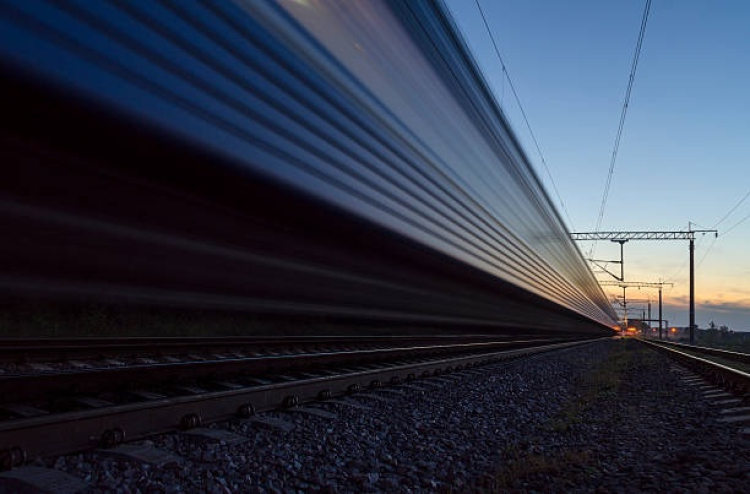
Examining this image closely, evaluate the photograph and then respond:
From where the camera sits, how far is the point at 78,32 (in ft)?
8.40

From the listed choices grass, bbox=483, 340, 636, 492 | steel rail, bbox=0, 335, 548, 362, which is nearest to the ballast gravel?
grass, bbox=483, 340, 636, 492

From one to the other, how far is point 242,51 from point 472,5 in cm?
718

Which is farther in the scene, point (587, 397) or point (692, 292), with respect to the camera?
point (692, 292)

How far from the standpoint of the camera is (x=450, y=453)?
3.10 meters

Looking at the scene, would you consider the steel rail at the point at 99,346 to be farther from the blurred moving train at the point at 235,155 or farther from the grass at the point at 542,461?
the grass at the point at 542,461

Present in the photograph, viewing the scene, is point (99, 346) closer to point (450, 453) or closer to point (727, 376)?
point (450, 453)

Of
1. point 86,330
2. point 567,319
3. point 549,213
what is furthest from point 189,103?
point 567,319

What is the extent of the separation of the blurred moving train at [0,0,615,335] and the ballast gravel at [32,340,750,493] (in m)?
1.51

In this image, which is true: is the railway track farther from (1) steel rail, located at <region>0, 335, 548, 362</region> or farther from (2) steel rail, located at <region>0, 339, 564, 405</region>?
(1) steel rail, located at <region>0, 335, 548, 362</region>

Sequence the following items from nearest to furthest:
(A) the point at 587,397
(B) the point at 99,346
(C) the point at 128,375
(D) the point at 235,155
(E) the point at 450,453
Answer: (E) the point at 450,453, (C) the point at 128,375, (D) the point at 235,155, (B) the point at 99,346, (A) the point at 587,397

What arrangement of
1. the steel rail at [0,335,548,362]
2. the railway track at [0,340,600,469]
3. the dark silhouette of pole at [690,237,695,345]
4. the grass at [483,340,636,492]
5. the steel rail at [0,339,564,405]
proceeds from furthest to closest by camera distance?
the dark silhouette of pole at [690,237,695,345] → the steel rail at [0,335,548,362] → the steel rail at [0,339,564,405] → the grass at [483,340,636,492] → the railway track at [0,340,600,469]

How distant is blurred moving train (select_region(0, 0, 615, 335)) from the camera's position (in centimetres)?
276

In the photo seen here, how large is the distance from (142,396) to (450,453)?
1711 millimetres

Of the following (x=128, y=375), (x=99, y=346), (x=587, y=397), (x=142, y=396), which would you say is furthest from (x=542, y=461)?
(x=99, y=346)
